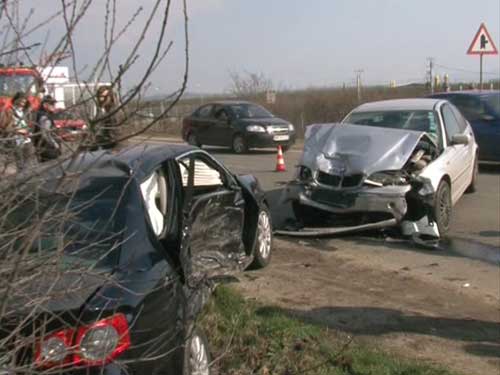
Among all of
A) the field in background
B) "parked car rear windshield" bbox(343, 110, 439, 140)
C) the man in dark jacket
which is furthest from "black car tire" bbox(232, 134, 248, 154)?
the man in dark jacket

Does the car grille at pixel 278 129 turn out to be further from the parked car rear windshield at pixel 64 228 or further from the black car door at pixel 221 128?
the parked car rear windshield at pixel 64 228

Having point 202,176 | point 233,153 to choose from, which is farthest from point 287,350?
point 233,153

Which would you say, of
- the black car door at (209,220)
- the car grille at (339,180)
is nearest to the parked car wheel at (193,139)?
the car grille at (339,180)

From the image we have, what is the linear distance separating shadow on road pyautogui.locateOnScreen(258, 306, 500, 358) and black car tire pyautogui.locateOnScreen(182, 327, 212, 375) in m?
1.59

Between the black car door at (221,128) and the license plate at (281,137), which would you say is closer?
the license plate at (281,137)

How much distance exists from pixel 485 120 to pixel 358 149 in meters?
6.57

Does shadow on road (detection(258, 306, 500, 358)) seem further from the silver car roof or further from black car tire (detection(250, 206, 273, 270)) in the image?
the silver car roof

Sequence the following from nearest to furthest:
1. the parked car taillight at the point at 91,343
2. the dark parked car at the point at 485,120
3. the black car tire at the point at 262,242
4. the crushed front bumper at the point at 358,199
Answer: the parked car taillight at the point at 91,343
the black car tire at the point at 262,242
the crushed front bumper at the point at 358,199
the dark parked car at the point at 485,120

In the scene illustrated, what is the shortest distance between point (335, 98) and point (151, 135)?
30591 millimetres

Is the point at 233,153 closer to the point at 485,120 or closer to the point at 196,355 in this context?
the point at 485,120

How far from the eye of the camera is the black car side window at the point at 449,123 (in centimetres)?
1010

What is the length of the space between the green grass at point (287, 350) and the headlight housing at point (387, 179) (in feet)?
10.6

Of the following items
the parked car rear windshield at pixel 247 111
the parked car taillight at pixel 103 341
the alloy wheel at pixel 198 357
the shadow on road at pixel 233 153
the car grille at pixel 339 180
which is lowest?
the shadow on road at pixel 233 153

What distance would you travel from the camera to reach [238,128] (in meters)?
21.0
